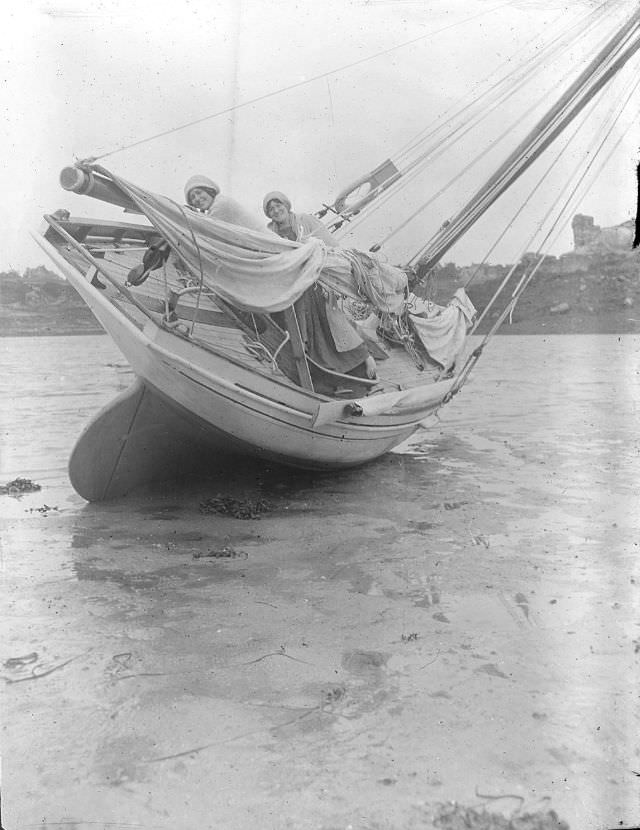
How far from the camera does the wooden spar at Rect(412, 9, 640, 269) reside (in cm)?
873

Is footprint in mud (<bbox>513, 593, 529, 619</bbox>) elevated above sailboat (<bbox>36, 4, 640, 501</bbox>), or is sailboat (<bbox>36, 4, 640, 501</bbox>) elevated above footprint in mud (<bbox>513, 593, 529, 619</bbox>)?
sailboat (<bbox>36, 4, 640, 501</bbox>)

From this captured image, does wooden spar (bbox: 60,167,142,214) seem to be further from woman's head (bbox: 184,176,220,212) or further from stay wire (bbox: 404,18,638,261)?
stay wire (bbox: 404,18,638,261)

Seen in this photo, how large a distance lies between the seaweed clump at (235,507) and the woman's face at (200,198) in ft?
9.26

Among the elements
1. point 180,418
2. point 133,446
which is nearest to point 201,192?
point 180,418

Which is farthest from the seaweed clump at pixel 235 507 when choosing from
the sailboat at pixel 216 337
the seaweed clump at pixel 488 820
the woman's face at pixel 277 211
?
the seaweed clump at pixel 488 820

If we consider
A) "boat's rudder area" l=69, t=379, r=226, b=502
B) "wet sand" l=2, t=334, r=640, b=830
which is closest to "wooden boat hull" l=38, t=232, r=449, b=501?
"boat's rudder area" l=69, t=379, r=226, b=502

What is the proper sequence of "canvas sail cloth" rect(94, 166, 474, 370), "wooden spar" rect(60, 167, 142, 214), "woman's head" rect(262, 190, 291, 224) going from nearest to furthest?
"wooden spar" rect(60, 167, 142, 214) < "canvas sail cloth" rect(94, 166, 474, 370) < "woman's head" rect(262, 190, 291, 224)

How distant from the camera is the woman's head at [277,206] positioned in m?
7.89

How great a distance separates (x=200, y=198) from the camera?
6938mm

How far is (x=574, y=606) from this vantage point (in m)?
4.61

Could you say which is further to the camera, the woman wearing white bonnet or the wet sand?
the woman wearing white bonnet

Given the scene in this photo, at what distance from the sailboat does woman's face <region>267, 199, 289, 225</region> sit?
776mm

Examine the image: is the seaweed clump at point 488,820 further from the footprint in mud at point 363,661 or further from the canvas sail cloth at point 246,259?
the canvas sail cloth at point 246,259

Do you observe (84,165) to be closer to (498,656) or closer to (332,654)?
(332,654)
